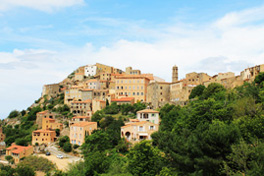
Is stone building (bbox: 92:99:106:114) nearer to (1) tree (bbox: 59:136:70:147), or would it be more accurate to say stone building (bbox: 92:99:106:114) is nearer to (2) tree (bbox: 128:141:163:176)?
(1) tree (bbox: 59:136:70:147)

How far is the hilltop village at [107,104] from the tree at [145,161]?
16442 millimetres

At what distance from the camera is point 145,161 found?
1044 inches

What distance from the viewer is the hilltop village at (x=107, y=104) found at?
4941 cm

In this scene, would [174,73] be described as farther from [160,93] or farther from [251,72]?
[251,72]

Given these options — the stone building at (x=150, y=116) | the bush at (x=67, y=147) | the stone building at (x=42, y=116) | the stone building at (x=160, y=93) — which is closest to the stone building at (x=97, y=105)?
the stone building at (x=42, y=116)

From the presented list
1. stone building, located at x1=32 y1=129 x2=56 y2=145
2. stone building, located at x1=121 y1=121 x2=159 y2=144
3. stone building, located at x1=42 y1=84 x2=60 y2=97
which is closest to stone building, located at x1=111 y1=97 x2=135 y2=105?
stone building, located at x1=32 y1=129 x2=56 y2=145

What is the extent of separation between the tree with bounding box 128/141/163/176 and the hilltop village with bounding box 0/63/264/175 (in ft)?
53.9

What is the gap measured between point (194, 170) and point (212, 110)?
11562 mm

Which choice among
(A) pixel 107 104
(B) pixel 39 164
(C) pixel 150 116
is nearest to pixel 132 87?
(A) pixel 107 104

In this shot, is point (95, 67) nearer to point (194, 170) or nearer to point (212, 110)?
point (212, 110)

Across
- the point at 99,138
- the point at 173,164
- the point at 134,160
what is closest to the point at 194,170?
the point at 173,164

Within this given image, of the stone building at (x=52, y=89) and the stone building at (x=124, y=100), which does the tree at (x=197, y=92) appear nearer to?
the stone building at (x=124, y=100)

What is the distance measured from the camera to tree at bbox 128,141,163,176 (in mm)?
25833

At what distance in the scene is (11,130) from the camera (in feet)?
223
